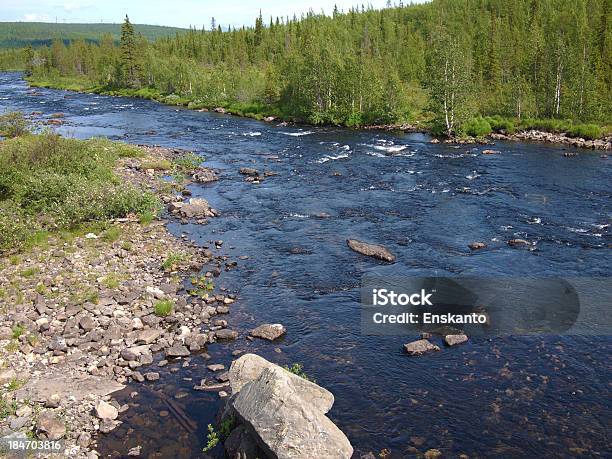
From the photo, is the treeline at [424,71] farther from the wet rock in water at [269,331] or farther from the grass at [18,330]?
the grass at [18,330]

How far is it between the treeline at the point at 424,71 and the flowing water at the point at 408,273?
471 inches

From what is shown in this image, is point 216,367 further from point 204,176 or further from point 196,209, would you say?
point 204,176

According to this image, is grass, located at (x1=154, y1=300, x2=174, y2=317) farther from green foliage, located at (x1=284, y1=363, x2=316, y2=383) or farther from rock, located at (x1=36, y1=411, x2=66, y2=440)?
rock, located at (x1=36, y1=411, x2=66, y2=440)

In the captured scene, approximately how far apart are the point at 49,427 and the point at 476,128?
5085 centimetres

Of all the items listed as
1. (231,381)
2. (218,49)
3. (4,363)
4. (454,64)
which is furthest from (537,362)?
(218,49)

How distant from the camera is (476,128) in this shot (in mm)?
55062

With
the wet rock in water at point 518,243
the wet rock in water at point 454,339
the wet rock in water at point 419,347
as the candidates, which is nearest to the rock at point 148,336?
the wet rock in water at point 419,347

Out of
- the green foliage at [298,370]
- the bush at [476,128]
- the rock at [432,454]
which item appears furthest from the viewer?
the bush at [476,128]

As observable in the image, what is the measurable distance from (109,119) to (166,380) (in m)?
62.9

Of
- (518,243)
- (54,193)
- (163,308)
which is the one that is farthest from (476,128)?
(163,308)

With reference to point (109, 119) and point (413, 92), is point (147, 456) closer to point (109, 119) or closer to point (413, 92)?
point (109, 119)

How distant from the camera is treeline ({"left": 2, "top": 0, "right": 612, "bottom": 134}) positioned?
185ft

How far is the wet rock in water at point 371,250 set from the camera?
2461cm

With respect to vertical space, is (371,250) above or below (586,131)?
below
